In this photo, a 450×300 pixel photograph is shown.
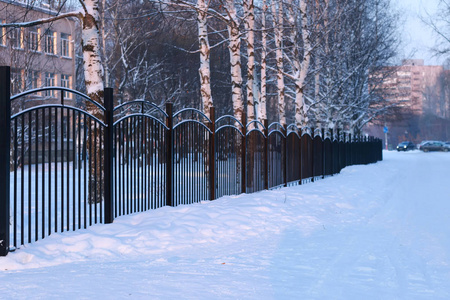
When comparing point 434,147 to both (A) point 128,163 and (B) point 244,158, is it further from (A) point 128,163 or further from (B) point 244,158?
(A) point 128,163

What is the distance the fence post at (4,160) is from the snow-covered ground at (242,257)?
0.92 ft

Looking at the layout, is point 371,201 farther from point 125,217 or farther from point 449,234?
point 125,217

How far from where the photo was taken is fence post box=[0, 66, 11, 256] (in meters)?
5.82

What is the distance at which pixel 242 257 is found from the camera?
641cm

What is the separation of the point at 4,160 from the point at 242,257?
3.08m

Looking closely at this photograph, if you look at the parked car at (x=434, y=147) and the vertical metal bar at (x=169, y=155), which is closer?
the vertical metal bar at (x=169, y=155)

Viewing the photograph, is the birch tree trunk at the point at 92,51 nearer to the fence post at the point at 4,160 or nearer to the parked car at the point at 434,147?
the fence post at the point at 4,160

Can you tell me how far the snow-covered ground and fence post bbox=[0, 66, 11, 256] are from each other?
0.28 metres

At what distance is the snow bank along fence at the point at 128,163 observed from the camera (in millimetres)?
6230

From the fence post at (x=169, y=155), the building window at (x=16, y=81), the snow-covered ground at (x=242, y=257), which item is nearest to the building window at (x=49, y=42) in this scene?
the building window at (x=16, y=81)

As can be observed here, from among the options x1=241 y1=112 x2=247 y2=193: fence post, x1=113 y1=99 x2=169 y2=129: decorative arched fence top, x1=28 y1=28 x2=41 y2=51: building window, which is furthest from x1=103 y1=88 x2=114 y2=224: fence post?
x1=241 y1=112 x2=247 y2=193: fence post

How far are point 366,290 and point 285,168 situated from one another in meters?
10.1

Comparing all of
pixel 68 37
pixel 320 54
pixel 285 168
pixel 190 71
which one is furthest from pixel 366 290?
pixel 68 37

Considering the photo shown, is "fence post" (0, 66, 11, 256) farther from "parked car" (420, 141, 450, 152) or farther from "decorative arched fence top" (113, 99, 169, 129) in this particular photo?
"parked car" (420, 141, 450, 152)
